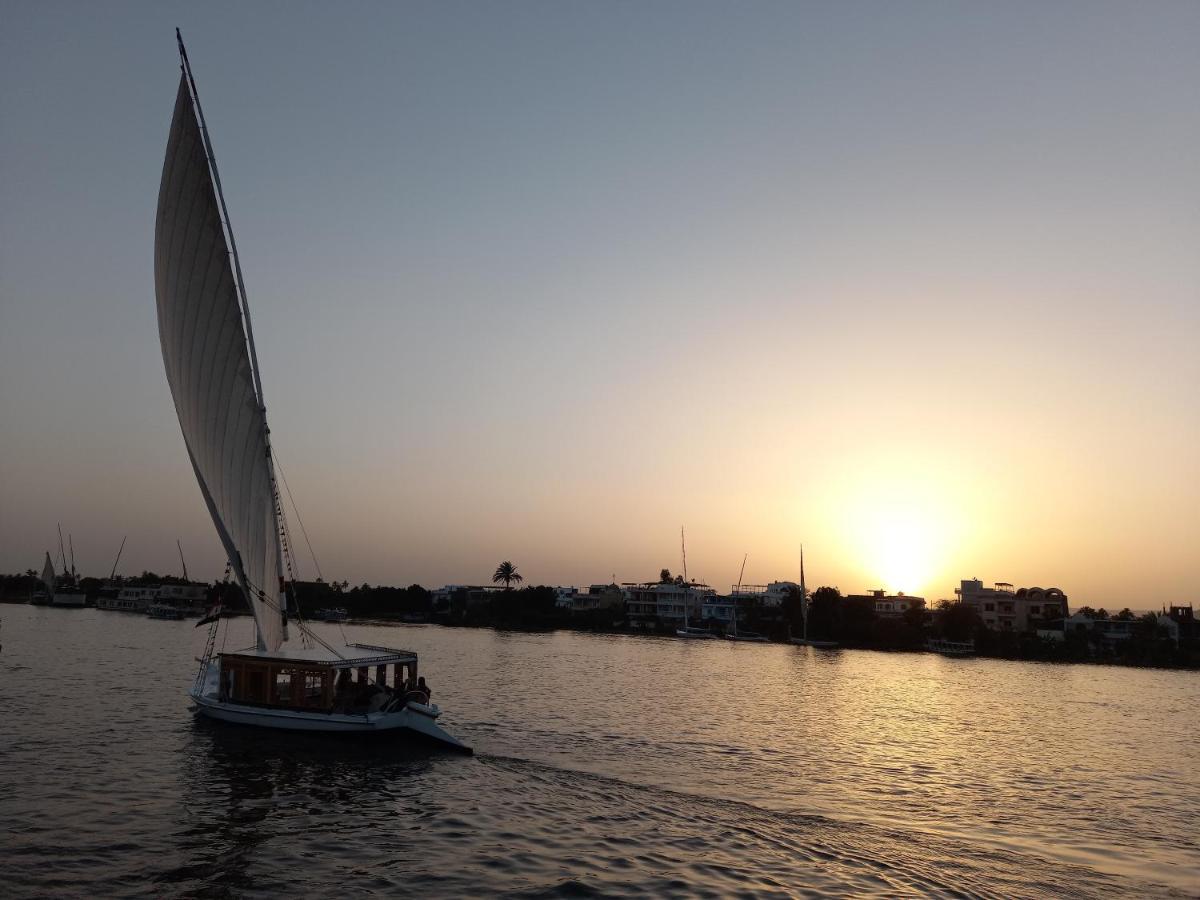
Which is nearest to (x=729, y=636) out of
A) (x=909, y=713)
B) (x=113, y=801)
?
(x=909, y=713)

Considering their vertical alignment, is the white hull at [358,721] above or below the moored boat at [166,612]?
above

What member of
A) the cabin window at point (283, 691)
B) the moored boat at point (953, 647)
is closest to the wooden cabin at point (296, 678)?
the cabin window at point (283, 691)

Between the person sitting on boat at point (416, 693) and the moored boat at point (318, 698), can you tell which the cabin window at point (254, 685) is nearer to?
the moored boat at point (318, 698)

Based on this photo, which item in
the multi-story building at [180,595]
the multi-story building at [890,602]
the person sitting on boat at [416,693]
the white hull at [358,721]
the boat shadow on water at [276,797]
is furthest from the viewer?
the multi-story building at [180,595]

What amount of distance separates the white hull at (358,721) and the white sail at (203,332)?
4.21 metres

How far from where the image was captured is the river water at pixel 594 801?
62.1 feet

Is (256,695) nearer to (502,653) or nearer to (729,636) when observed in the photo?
(502,653)

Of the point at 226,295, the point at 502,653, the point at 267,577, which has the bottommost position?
the point at 502,653

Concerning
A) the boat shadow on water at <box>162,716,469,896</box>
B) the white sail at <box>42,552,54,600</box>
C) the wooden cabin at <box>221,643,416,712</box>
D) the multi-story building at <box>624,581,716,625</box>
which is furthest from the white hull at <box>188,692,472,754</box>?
the white sail at <box>42,552,54,600</box>

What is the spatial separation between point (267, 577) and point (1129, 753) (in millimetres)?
44018

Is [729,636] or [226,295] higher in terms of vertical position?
[226,295]

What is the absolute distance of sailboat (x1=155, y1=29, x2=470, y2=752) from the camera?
30.9 m

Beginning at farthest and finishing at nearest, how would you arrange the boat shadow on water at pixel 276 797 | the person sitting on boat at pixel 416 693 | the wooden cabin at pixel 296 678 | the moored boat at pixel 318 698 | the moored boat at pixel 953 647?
the moored boat at pixel 953 647 → the wooden cabin at pixel 296 678 → the person sitting on boat at pixel 416 693 → the moored boat at pixel 318 698 → the boat shadow on water at pixel 276 797

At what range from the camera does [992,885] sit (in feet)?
63.5
